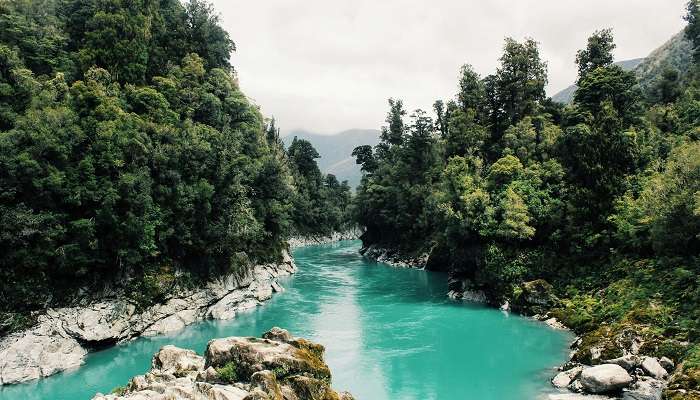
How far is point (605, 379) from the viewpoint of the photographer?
2028 centimetres

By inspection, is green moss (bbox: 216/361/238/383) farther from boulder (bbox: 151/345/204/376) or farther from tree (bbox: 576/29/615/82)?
tree (bbox: 576/29/615/82)

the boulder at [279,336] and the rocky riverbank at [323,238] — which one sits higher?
the rocky riverbank at [323,238]

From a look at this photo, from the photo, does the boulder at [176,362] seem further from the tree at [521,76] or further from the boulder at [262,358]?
the tree at [521,76]

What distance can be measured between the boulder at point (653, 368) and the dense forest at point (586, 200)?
1100 millimetres

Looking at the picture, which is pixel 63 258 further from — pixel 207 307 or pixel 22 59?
pixel 22 59

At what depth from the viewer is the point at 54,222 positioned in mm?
28281

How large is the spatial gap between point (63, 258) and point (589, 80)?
44.6 meters

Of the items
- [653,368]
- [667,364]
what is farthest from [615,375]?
[667,364]

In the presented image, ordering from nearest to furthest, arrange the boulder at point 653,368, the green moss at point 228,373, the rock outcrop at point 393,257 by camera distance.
Result: the green moss at point 228,373 → the boulder at point 653,368 → the rock outcrop at point 393,257

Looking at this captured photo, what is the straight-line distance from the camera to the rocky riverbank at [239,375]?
16.8 meters

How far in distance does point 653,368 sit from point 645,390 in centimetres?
142

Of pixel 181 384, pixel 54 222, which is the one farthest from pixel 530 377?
pixel 54 222

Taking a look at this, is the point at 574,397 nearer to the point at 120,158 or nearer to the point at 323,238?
the point at 120,158

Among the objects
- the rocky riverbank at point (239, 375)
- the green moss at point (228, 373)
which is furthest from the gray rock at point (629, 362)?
the green moss at point (228, 373)
